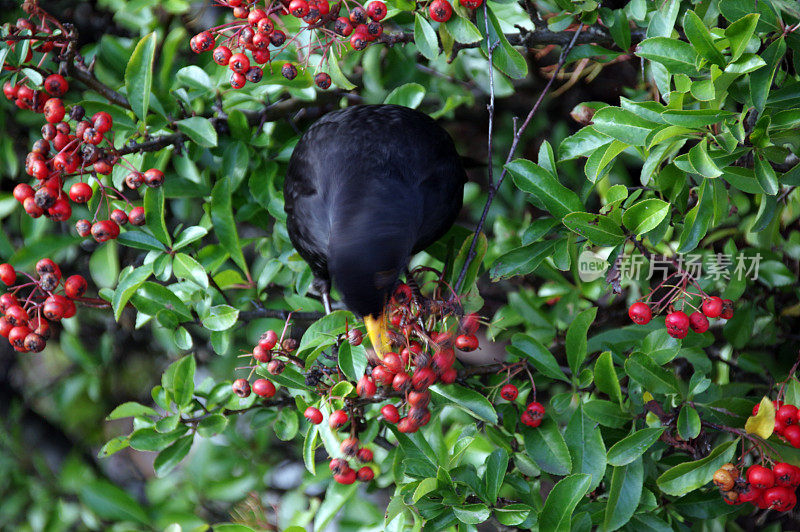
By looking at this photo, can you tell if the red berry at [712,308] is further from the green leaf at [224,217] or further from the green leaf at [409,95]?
the green leaf at [224,217]

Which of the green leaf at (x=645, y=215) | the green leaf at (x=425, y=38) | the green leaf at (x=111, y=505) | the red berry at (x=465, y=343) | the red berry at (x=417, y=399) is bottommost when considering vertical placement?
the green leaf at (x=111, y=505)

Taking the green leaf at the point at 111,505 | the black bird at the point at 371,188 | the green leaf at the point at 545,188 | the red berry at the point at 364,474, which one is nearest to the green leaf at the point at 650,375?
the green leaf at the point at 545,188

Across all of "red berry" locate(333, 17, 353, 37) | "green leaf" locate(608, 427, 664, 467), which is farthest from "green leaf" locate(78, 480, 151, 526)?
"red berry" locate(333, 17, 353, 37)

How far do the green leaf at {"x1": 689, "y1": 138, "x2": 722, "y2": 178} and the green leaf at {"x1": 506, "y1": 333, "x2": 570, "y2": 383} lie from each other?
0.55 m

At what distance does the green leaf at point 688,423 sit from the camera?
56.9 inches

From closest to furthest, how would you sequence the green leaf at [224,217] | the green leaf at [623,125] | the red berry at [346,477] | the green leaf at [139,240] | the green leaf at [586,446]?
the green leaf at [623,125]
the green leaf at [586,446]
the red berry at [346,477]
the green leaf at [139,240]
the green leaf at [224,217]

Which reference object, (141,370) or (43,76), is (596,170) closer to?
(43,76)

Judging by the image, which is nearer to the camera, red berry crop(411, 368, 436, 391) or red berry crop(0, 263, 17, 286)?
red berry crop(411, 368, 436, 391)

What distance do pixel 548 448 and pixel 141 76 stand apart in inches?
55.2

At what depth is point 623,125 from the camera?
1446 millimetres

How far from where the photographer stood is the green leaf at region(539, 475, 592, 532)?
55.7 inches

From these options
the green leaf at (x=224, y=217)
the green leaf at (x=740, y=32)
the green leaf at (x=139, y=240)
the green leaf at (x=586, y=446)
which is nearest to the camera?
the green leaf at (x=740, y=32)

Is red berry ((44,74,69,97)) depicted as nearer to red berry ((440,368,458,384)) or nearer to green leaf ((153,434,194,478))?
green leaf ((153,434,194,478))

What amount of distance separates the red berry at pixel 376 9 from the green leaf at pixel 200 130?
0.53 m
